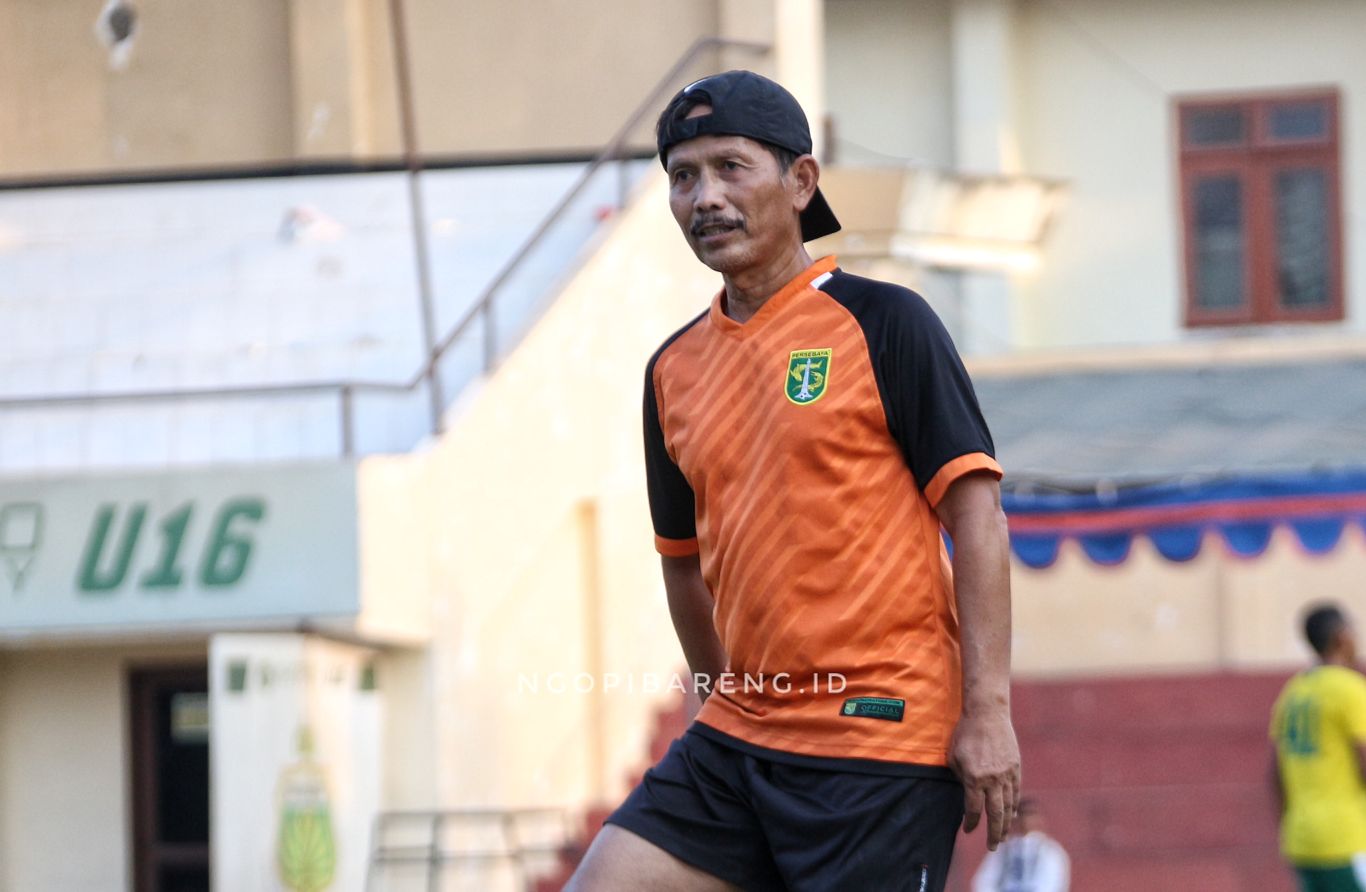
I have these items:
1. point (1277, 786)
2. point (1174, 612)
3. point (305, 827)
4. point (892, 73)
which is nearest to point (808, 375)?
point (1277, 786)

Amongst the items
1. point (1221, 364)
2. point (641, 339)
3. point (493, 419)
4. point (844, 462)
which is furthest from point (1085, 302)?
point (844, 462)

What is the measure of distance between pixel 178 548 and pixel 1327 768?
531 cm

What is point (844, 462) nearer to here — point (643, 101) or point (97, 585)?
point (97, 585)

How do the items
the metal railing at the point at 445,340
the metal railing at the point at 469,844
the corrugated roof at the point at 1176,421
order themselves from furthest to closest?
1. the corrugated roof at the point at 1176,421
2. the metal railing at the point at 469,844
3. the metal railing at the point at 445,340

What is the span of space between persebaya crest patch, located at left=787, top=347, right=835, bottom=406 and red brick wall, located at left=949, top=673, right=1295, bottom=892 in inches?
375

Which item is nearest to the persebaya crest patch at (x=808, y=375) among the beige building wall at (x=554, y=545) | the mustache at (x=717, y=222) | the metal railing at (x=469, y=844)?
the mustache at (x=717, y=222)

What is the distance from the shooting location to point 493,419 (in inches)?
479

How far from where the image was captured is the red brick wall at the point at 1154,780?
1385 cm

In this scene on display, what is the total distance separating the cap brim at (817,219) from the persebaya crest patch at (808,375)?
0.98 feet

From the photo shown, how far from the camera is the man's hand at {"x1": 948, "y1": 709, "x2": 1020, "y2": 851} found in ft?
11.9

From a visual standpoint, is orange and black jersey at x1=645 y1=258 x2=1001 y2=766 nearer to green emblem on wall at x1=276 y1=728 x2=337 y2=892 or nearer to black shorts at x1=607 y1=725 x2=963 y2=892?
black shorts at x1=607 y1=725 x2=963 y2=892

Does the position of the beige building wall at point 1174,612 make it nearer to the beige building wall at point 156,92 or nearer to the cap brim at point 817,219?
the beige building wall at point 156,92

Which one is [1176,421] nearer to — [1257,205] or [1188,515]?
[1188,515]

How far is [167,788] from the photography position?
42.9 ft
